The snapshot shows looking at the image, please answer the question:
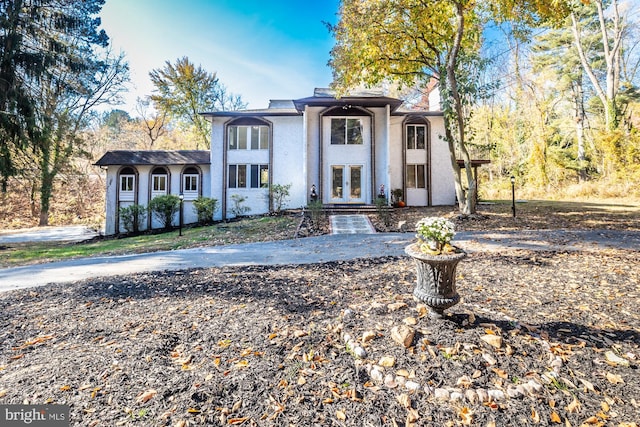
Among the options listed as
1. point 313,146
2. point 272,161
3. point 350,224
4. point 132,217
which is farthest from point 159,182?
point 350,224

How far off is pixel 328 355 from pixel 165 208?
49.7 feet

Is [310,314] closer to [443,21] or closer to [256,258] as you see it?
[256,258]

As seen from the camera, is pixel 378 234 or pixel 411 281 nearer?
pixel 411 281

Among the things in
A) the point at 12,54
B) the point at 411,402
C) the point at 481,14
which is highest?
the point at 481,14

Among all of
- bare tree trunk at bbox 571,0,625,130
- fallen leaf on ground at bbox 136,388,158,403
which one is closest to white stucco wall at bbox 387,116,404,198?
bare tree trunk at bbox 571,0,625,130

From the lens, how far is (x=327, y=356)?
2.70 m

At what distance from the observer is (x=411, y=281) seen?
4711 mm

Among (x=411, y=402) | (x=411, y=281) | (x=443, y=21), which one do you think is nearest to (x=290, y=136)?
(x=443, y=21)

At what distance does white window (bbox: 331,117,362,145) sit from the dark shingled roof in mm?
7094

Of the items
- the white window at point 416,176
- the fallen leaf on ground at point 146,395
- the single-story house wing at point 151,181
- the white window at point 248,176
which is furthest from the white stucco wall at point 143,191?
the fallen leaf on ground at point 146,395

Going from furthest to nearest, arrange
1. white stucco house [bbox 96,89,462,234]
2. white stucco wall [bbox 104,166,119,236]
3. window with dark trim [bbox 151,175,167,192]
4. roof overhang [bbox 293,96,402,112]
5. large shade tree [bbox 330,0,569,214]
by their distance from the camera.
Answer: window with dark trim [bbox 151,175,167,192]
white stucco wall [bbox 104,166,119,236]
white stucco house [bbox 96,89,462,234]
roof overhang [bbox 293,96,402,112]
large shade tree [bbox 330,0,569,214]

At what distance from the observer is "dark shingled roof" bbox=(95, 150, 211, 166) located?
16547 mm

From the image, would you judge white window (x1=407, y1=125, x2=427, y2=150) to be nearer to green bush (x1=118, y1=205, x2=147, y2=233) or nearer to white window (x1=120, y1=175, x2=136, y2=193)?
green bush (x1=118, y1=205, x2=147, y2=233)

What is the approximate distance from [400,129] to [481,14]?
614cm
